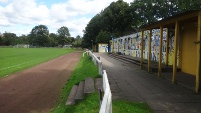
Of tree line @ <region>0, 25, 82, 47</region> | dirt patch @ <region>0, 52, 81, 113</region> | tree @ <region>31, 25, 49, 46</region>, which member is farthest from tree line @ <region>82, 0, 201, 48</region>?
tree @ <region>31, 25, 49, 46</region>

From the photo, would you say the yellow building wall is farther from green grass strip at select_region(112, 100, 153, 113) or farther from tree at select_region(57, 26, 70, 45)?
tree at select_region(57, 26, 70, 45)

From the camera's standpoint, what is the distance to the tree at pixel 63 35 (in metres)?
169

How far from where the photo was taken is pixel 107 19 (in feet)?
219

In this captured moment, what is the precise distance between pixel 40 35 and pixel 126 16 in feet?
360

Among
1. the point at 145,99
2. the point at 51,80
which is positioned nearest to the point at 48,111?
the point at 145,99

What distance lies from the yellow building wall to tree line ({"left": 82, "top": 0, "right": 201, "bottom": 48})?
67.5 ft

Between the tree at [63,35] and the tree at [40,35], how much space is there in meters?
7.69

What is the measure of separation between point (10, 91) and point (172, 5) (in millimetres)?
39994

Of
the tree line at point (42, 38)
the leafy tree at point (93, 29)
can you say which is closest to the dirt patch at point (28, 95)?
the leafy tree at point (93, 29)

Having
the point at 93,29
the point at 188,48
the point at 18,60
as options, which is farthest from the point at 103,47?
the point at 188,48

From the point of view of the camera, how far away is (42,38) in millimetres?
158500

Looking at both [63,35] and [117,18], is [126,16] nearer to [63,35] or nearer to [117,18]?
[117,18]

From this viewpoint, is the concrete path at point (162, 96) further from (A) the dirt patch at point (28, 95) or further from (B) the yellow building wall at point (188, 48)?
(B) the yellow building wall at point (188, 48)

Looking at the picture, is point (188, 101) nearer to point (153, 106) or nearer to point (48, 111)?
point (153, 106)
